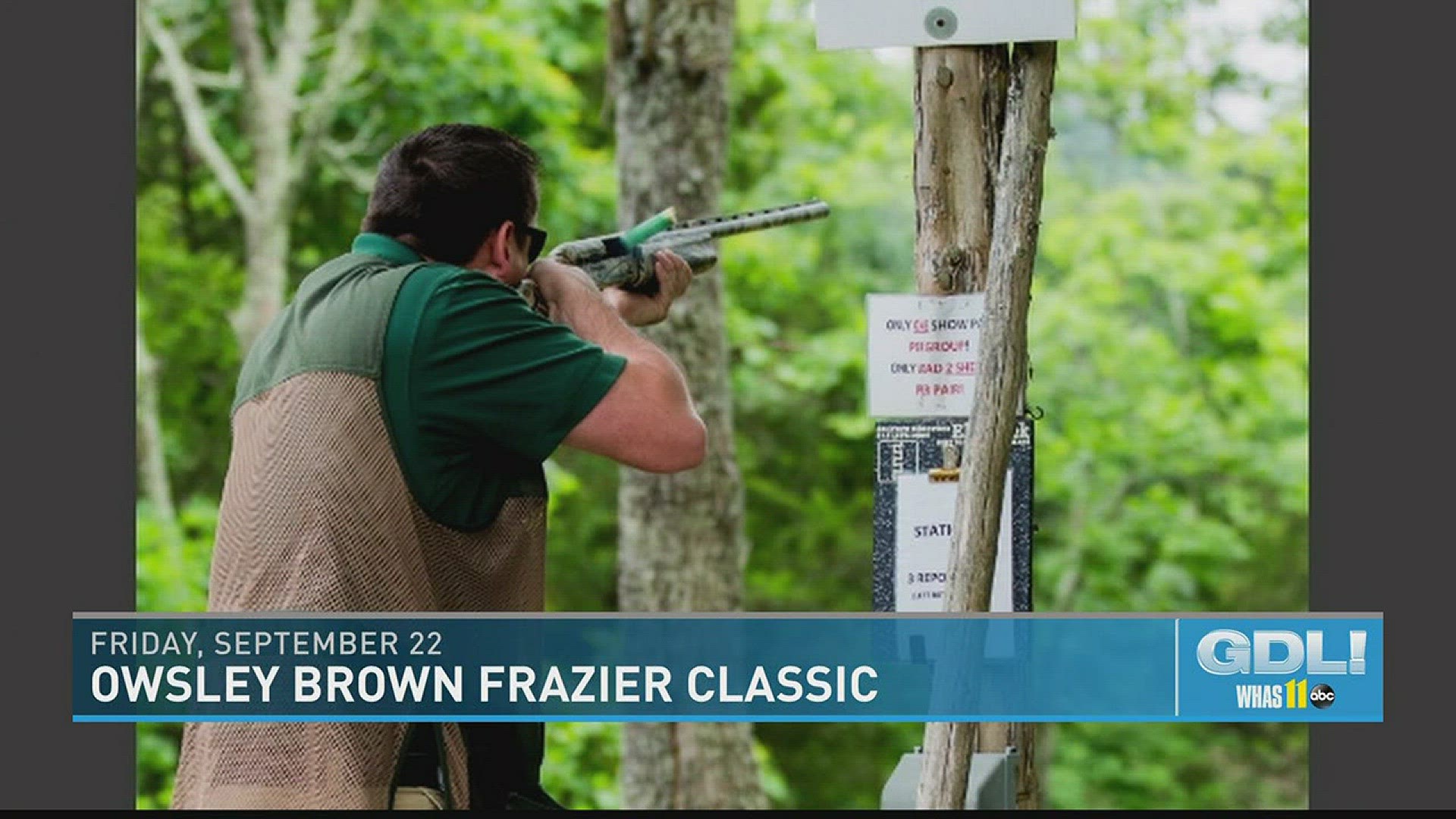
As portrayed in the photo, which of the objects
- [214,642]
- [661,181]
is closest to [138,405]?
[661,181]

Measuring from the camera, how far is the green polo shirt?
3588 millimetres

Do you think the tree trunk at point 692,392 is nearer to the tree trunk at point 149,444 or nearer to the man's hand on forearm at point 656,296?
→ the man's hand on forearm at point 656,296

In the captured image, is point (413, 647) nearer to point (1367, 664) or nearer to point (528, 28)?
point (1367, 664)

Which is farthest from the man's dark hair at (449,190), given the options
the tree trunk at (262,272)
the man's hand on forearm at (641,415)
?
the tree trunk at (262,272)

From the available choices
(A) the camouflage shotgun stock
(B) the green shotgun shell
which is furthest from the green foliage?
(B) the green shotgun shell

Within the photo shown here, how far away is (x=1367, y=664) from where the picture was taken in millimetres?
4203

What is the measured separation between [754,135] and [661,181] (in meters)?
8.61

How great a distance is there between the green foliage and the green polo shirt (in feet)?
36.2

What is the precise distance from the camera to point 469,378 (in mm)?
3578

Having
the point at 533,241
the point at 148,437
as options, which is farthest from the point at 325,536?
the point at 148,437

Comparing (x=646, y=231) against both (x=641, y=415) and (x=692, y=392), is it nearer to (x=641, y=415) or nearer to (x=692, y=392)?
(x=641, y=415)

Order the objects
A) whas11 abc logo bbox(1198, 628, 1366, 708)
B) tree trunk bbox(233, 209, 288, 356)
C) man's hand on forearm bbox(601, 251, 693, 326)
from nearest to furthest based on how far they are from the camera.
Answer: whas11 abc logo bbox(1198, 628, 1366, 708) → man's hand on forearm bbox(601, 251, 693, 326) → tree trunk bbox(233, 209, 288, 356)

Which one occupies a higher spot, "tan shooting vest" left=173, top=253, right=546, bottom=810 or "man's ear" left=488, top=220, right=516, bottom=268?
"man's ear" left=488, top=220, right=516, bottom=268

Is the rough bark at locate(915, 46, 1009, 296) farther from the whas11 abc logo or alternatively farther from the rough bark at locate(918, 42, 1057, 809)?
the whas11 abc logo
